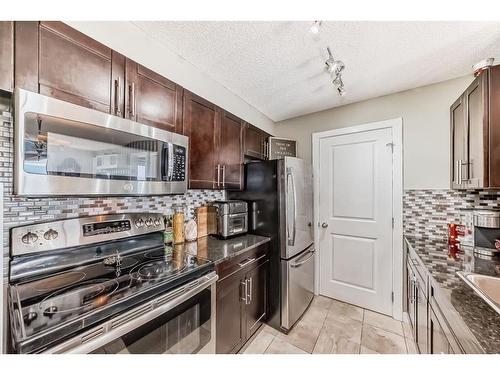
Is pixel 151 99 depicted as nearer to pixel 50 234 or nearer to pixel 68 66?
pixel 68 66

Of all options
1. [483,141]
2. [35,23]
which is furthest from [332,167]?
[35,23]

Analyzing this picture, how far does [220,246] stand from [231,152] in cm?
89

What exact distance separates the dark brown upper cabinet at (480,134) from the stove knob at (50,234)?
2.57 meters

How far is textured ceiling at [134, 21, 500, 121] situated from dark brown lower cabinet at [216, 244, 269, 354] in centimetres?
156

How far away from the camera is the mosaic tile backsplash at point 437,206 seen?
1785mm

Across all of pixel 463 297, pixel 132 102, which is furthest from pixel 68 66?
pixel 463 297

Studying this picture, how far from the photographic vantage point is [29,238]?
1030 millimetres

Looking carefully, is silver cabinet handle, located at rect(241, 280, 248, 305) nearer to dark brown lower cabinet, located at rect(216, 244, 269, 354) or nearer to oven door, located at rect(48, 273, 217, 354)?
dark brown lower cabinet, located at rect(216, 244, 269, 354)

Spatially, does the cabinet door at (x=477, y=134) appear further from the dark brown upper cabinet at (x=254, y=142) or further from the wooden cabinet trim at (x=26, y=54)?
the wooden cabinet trim at (x=26, y=54)

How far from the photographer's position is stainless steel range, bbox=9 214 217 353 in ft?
2.48

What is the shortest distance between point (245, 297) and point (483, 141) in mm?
1994
